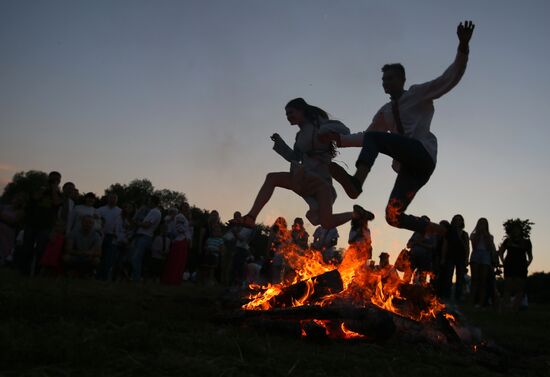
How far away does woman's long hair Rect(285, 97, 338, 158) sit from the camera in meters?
7.38

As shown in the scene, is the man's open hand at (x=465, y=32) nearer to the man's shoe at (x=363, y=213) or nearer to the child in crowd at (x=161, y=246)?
the man's shoe at (x=363, y=213)

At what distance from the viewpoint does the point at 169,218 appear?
13852 millimetres

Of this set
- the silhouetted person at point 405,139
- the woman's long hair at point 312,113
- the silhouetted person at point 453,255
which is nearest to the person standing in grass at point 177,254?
the silhouetted person at point 453,255

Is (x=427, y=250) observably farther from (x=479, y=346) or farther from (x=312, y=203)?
(x=479, y=346)

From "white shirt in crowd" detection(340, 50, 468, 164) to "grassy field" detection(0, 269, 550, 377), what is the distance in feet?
7.14

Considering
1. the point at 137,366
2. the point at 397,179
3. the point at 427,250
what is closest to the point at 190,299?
the point at 397,179

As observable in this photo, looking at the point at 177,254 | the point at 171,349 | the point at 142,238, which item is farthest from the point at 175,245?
the point at 171,349

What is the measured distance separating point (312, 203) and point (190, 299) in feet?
6.39

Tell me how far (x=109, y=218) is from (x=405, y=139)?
794cm

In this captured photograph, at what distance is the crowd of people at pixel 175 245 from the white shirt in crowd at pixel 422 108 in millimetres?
2022

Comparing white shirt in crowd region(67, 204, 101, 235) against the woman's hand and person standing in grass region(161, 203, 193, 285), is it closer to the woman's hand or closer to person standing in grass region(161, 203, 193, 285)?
person standing in grass region(161, 203, 193, 285)

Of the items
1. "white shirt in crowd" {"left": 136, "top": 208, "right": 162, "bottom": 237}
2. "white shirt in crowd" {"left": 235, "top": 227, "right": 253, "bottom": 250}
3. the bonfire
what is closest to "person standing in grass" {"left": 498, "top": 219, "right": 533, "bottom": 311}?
"white shirt in crowd" {"left": 235, "top": 227, "right": 253, "bottom": 250}

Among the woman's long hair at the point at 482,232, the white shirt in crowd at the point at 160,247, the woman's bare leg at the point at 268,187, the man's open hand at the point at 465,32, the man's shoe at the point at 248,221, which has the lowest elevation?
the white shirt in crowd at the point at 160,247

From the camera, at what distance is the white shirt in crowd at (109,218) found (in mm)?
11855
